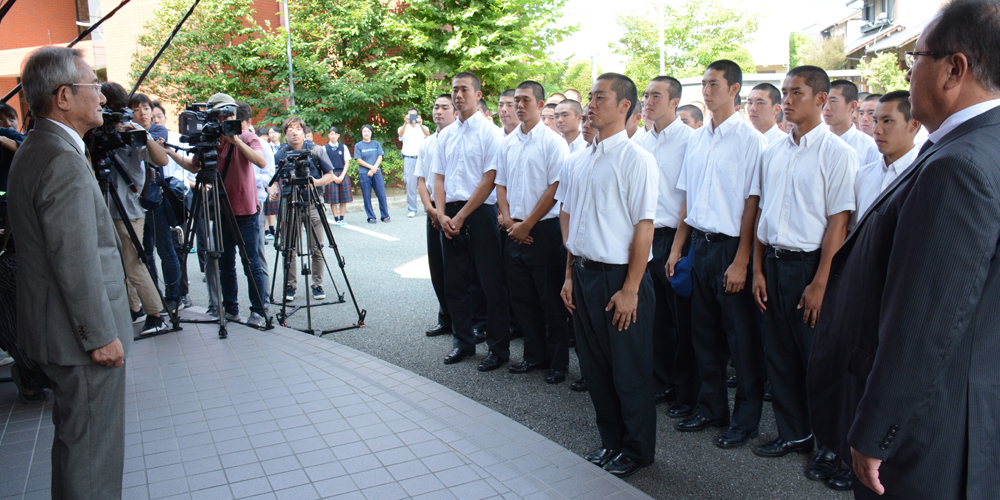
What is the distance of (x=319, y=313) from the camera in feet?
22.4

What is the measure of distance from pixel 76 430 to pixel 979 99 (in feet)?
10.4

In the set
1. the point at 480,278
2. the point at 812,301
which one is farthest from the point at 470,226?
→ the point at 812,301

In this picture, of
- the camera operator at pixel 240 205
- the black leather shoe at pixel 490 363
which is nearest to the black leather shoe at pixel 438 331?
the black leather shoe at pixel 490 363

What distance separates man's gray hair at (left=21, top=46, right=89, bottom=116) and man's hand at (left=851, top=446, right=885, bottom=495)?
3007mm

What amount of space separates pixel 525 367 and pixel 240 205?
3094 mm

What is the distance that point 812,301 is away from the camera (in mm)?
3203

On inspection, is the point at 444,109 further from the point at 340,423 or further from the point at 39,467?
the point at 39,467

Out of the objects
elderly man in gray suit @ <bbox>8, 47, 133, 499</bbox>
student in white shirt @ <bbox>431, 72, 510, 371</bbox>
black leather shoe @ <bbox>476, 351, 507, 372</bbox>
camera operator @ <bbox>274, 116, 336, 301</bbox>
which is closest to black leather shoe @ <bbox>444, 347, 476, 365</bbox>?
student in white shirt @ <bbox>431, 72, 510, 371</bbox>

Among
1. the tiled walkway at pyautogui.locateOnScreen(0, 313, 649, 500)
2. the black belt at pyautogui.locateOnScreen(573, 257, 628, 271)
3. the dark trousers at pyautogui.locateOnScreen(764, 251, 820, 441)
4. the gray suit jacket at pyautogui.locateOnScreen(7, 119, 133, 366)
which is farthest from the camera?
the dark trousers at pyautogui.locateOnScreen(764, 251, 820, 441)

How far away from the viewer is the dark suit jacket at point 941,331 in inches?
57.5

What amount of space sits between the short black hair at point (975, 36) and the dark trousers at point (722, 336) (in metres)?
2.25

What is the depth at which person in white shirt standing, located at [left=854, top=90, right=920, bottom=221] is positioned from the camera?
344cm

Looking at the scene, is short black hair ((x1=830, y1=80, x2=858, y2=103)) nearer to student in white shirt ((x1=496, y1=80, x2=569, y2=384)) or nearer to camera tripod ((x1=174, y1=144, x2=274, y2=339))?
student in white shirt ((x1=496, y1=80, x2=569, y2=384))

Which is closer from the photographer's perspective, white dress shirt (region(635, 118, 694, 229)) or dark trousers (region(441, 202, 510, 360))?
white dress shirt (region(635, 118, 694, 229))
